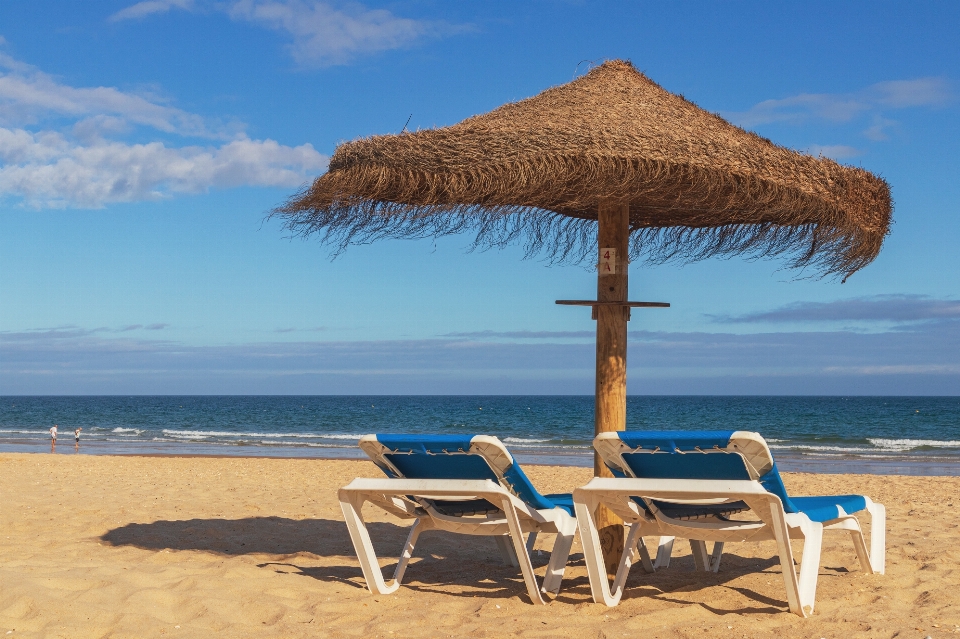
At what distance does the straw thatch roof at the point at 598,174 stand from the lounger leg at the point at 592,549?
1427 millimetres

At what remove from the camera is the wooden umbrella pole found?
4.45m

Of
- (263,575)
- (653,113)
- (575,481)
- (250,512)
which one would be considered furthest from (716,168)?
(575,481)

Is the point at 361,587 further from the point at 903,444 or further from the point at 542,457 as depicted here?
the point at 903,444

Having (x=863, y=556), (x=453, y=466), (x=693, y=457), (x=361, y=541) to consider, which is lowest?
(x=863, y=556)

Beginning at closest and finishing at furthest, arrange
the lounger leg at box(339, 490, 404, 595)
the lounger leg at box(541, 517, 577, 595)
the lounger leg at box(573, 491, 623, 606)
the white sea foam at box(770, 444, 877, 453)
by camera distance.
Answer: the lounger leg at box(573, 491, 623, 606)
the lounger leg at box(541, 517, 577, 595)
the lounger leg at box(339, 490, 404, 595)
the white sea foam at box(770, 444, 877, 453)

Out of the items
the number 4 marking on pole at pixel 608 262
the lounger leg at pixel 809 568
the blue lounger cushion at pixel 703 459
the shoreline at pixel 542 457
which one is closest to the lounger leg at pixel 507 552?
the blue lounger cushion at pixel 703 459

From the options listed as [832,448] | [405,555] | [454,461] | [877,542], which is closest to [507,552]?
[405,555]

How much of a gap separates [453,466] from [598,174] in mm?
1477

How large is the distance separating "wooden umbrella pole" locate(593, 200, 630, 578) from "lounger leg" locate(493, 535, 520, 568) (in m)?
0.58

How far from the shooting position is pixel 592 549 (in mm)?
3717

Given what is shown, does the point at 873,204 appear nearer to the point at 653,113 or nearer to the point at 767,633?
the point at 653,113

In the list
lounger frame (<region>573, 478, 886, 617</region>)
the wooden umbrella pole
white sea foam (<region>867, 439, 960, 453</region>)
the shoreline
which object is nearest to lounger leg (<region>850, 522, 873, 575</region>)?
lounger frame (<region>573, 478, 886, 617</region>)

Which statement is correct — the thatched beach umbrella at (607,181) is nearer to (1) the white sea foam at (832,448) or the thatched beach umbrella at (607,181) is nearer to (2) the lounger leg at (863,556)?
(2) the lounger leg at (863,556)

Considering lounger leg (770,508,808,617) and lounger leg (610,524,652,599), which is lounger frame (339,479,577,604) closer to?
lounger leg (610,524,652,599)
